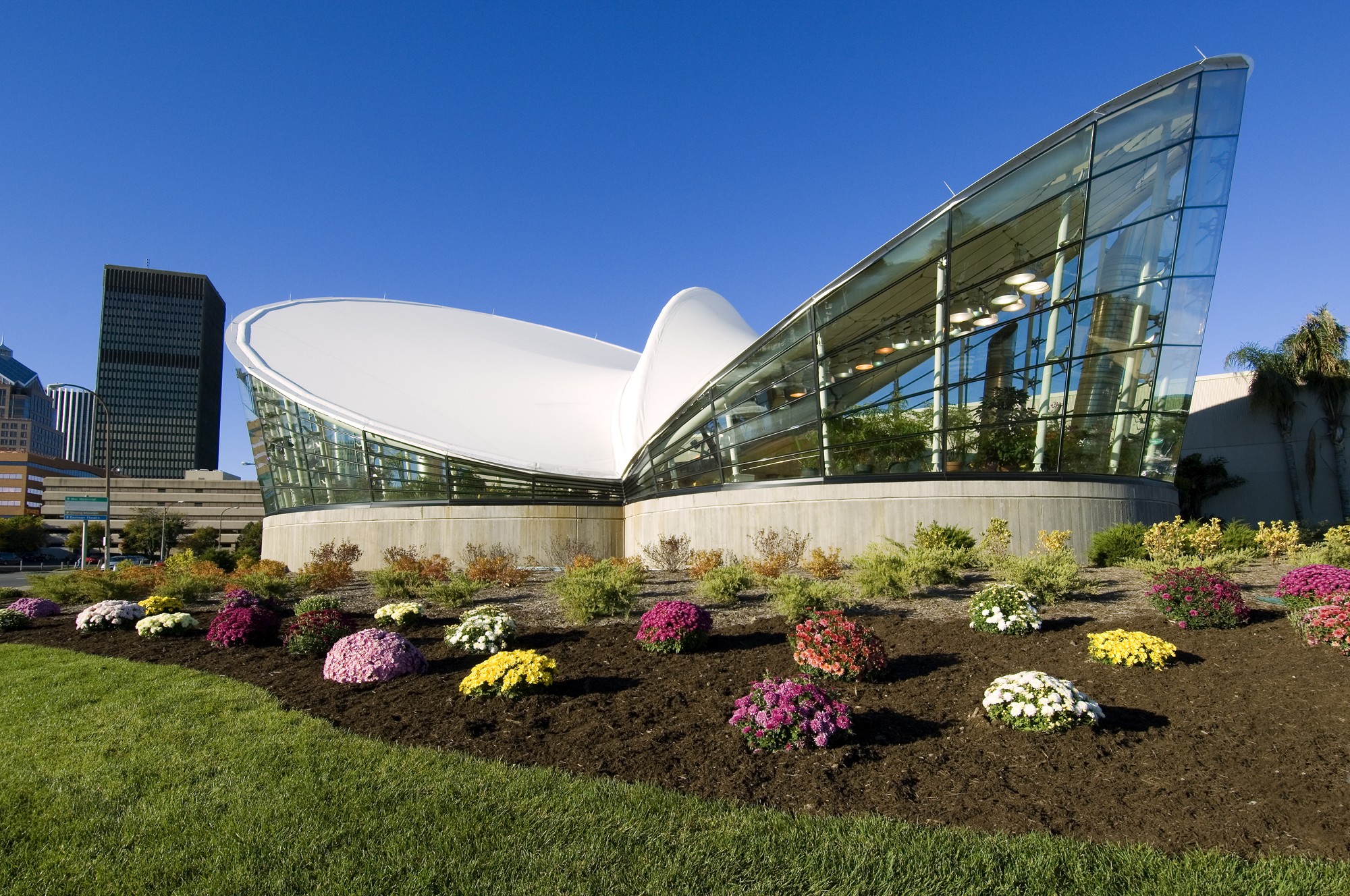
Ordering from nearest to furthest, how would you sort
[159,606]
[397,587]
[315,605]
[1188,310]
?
[315,605], [159,606], [397,587], [1188,310]

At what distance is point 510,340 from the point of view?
114 feet

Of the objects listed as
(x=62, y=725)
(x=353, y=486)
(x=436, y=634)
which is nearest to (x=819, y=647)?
(x=436, y=634)

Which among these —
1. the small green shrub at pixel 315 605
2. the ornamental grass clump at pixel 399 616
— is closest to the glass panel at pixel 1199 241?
the ornamental grass clump at pixel 399 616

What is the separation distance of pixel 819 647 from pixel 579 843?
4.17 m

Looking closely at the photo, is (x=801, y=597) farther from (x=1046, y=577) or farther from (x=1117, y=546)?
(x=1117, y=546)

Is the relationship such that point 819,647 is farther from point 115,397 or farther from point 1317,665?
point 115,397

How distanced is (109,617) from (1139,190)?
865 inches

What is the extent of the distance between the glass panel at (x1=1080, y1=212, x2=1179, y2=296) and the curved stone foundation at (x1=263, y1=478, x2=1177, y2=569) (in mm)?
4671

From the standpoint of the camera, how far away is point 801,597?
10375 mm

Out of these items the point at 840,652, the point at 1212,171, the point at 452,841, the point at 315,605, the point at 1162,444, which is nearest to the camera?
the point at 452,841

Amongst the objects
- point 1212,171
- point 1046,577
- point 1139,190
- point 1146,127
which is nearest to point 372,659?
point 1046,577

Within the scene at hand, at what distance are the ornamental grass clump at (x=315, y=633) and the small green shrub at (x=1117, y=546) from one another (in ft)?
46.9

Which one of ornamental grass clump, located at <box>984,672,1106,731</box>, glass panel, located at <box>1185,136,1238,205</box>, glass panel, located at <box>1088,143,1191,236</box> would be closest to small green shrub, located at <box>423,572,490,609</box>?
ornamental grass clump, located at <box>984,672,1106,731</box>

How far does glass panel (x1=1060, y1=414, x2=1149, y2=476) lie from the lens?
61.1 ft
